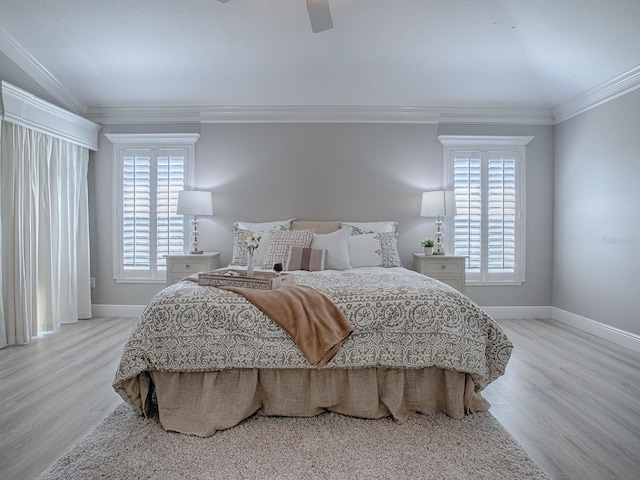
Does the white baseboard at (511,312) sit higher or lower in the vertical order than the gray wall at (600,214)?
lower

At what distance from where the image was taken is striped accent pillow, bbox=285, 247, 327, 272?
317cm

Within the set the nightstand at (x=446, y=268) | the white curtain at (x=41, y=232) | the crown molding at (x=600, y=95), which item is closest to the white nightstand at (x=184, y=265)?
the white curtain at (x=41, y=232)

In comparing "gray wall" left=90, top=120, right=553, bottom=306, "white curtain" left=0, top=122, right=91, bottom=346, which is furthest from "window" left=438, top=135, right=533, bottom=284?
"white curtain" left=0, top=122, right=91, bottom=346

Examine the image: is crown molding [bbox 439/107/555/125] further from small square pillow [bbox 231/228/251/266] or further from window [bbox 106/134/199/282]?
window [bbox 106/134/199/282]

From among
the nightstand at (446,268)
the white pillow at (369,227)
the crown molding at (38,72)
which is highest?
the crown molding at (38,72)

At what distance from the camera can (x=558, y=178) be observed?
14.3 ft

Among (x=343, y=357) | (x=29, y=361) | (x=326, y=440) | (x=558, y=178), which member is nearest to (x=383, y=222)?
(x=558, y=178)

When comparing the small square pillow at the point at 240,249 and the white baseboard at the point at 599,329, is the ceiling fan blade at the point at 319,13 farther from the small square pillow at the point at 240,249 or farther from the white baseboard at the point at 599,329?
the white baseboard at the point at 599,329

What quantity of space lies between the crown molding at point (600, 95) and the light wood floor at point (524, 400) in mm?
2407

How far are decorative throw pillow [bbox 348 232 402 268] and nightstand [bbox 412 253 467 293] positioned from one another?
19.6 inches

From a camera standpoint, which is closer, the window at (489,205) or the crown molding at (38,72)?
the crown molding at (38,72)

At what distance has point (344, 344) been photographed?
6.33 ft

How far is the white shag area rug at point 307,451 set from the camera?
155cm

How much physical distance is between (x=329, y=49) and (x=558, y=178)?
311cm
